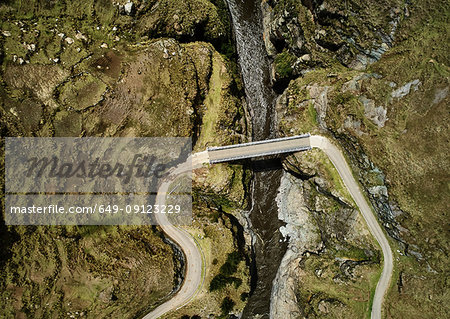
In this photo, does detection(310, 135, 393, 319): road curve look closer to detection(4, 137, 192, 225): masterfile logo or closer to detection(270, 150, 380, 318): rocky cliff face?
detection(270, 150, 380, 318): rocky cliff face

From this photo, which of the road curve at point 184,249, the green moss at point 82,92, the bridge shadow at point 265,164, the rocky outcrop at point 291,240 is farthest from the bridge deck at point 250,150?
Answer: the green moss at point 82,92

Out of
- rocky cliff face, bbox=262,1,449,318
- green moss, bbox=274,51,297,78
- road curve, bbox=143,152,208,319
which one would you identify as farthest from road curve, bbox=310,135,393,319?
road curve, bbox=143,152,208,319

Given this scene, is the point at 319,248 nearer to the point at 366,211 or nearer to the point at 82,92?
the point at 366,211

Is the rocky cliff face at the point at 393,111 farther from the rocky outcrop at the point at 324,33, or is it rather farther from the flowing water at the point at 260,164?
the flowing water at the point at 260,164

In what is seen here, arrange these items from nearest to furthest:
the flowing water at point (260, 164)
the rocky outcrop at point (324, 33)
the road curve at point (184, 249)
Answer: the rocky outcrop at point (324, 33)
the road curve at point (184, 249)
the flowing water at point (260, 164)

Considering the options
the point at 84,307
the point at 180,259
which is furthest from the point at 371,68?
the point at 84,307

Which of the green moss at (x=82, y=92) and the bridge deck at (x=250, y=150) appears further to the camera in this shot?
the bridge deck at (x=250, y=150)

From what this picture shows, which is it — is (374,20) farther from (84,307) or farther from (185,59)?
(84,307)
